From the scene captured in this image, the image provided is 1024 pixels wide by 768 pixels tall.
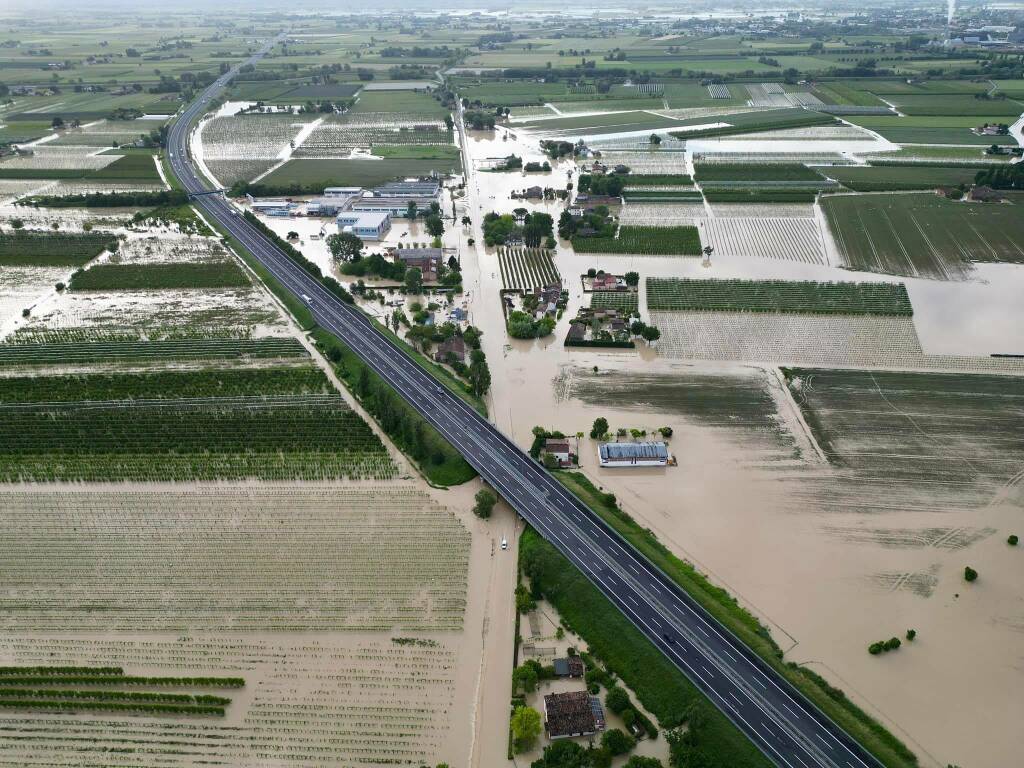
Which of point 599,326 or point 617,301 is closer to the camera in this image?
point 599,326

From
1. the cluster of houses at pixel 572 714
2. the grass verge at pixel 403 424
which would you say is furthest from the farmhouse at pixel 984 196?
the cluster of houses at pixel 572 714

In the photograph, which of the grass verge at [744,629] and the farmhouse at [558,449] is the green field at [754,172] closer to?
the farmhouse at [558,449]

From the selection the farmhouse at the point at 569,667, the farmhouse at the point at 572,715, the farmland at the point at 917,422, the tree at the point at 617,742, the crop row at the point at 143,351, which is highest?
the crop row at the point at 143,351

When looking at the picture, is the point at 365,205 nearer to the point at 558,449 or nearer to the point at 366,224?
the point at 366,224

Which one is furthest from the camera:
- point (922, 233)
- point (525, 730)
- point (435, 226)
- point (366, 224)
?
point (366, 224)

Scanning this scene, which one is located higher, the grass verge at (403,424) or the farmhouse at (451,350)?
the farmhouse at (451,350)

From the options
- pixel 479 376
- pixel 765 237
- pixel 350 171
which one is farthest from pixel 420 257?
pixel 765 237

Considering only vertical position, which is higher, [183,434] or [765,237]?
[765,237]

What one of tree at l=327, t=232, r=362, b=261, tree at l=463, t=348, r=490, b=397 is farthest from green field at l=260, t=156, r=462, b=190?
tree at l=463, t=348, r=490, b=397
